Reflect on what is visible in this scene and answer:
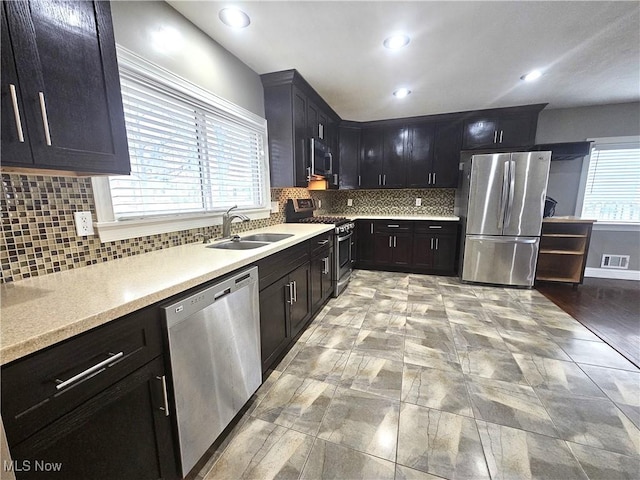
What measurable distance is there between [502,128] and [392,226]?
81.6 inches

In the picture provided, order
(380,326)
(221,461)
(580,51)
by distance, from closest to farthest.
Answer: (221,461) < (580,51) < (380,326)

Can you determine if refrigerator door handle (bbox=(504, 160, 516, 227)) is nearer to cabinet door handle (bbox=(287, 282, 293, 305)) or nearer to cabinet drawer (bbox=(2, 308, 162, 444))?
cabinet door handle (bbox=(287, 282, 293, 305))

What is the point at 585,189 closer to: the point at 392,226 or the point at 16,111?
the point at 392,226

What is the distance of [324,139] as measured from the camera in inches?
142

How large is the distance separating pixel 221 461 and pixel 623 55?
14.2ft

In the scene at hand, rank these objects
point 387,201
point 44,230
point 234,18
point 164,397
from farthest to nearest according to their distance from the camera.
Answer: point 387,201, point 234,18, point 44,230, point 164,397

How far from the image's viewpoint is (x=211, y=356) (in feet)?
3.99

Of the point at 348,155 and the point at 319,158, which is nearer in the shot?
the point at 319,158

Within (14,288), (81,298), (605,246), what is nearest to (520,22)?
(81,298)

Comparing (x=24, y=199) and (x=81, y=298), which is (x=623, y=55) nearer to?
(x=81, y=298)

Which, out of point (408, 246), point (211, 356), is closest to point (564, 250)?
point (408, 246)

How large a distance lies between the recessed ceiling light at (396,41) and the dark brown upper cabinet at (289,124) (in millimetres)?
915

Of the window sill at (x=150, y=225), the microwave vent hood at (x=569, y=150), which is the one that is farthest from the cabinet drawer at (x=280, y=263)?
the microwave vent hood at (x=569, y=150)

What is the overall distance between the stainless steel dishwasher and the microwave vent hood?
4.46 meters
